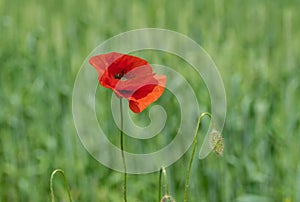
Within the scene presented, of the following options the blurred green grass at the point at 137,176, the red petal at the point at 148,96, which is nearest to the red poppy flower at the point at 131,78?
the red petal at the point at 148,96

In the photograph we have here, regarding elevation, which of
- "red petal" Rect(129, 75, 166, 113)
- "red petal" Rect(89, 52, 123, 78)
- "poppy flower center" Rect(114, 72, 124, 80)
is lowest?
"red petal" Rect(129, 75, 166, 113)

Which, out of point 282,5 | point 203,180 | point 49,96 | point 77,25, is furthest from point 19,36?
point 282,5

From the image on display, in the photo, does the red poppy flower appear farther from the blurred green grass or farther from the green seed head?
the blurred green grass

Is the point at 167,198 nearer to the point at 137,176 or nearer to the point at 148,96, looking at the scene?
the point at 148,96

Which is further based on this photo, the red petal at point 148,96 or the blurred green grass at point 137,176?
the blurred green grass at point 137,176

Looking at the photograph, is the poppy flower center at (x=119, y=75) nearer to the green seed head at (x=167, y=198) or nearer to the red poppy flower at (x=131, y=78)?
the red poppy flower at (x=131, y=78)

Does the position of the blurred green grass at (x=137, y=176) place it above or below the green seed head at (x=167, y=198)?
above

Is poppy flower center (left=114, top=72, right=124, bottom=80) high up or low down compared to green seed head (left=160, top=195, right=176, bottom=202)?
up

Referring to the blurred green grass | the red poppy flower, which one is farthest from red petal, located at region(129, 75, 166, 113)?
the blurred green grass
